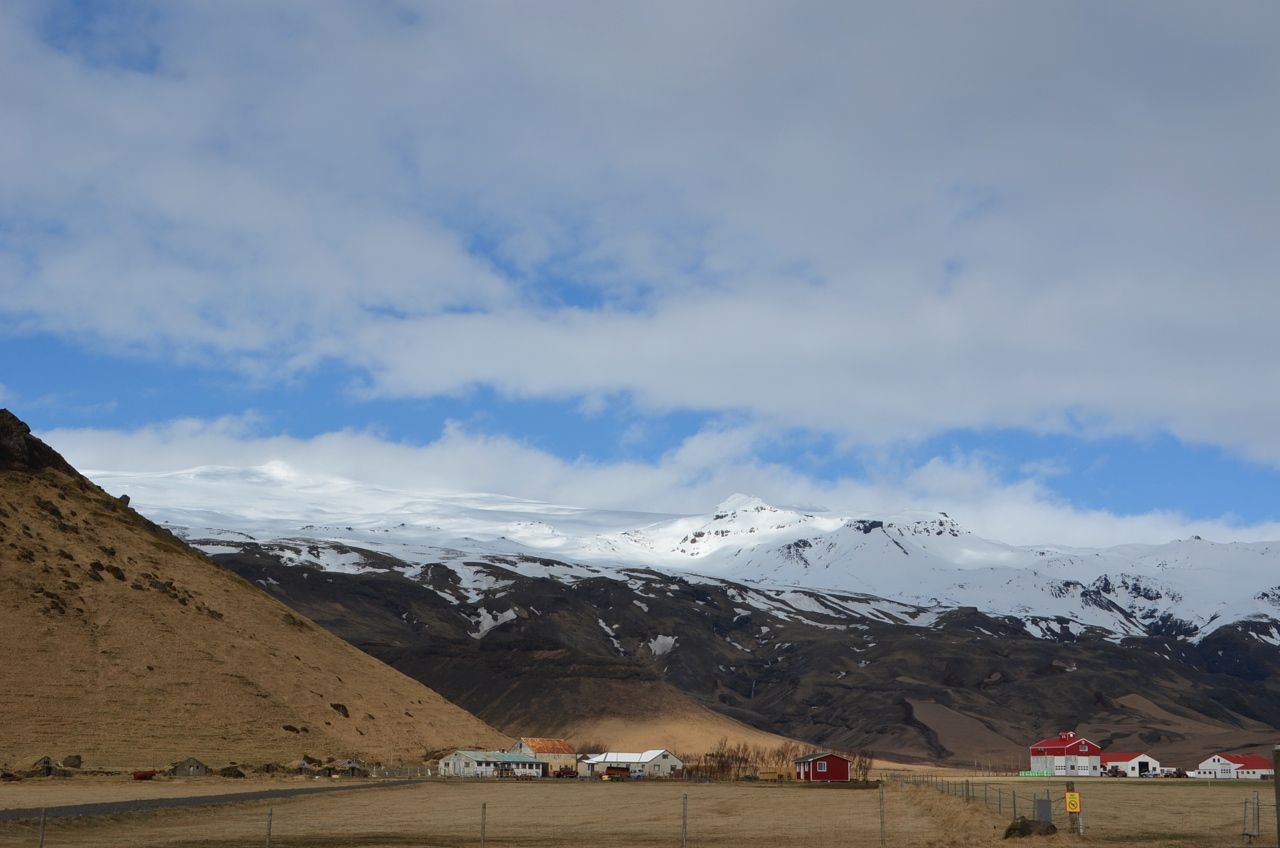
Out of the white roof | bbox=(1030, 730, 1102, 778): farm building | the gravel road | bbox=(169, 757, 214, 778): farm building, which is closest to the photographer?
the gravel road

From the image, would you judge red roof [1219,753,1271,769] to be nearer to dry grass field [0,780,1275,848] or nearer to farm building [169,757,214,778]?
dry grass field [0,780,1275,848]

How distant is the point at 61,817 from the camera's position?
50.8 m

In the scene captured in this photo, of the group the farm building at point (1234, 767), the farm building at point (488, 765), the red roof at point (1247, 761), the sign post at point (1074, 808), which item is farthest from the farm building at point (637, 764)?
the sign post at point (1074, 808)

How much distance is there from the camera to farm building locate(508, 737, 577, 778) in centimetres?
14276

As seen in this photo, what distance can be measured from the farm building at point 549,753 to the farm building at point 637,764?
9.47 feet

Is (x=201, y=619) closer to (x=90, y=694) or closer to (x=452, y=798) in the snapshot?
(x=90, y=694)

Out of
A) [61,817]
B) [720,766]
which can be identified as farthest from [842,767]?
[61,817]

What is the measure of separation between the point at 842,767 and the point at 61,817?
3920 inches

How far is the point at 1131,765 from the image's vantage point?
18462cm

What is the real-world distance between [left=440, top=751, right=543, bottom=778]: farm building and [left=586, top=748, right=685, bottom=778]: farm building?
13.4 meters

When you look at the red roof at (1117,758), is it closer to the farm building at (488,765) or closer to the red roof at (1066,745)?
the red roof at (1066,745)

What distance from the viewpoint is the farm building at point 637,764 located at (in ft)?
488

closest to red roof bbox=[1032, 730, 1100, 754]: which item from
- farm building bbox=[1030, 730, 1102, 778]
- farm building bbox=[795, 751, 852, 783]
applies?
farm building bbox=[1030, 730, 1102, 778]

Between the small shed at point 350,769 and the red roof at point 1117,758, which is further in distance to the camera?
the red roof at point 1117,758
